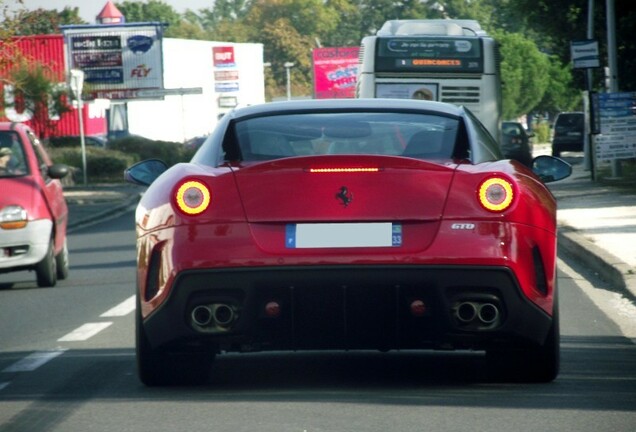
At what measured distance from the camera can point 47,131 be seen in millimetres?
69438

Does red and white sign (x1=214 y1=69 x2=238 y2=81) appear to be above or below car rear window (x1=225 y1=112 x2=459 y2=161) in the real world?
below

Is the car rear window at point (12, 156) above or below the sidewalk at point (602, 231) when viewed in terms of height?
above

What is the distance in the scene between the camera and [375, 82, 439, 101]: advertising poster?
28.5 metres

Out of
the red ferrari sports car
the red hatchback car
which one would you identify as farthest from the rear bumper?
the red hatchback car

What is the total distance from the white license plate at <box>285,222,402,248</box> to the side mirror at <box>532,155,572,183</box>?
2081mm

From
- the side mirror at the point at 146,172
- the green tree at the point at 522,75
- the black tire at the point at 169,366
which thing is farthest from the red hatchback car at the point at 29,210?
the green tree at the point at 522,75

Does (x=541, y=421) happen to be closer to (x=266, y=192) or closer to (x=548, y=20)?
(x=266, y=192)

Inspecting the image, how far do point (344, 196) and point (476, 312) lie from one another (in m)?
0.76

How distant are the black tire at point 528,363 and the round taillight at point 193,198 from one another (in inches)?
63.9

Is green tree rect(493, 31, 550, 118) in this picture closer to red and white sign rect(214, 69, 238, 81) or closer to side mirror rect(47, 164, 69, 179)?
red and white sign rect(214, 69, 238, 81)

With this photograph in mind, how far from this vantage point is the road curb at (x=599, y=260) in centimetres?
1390

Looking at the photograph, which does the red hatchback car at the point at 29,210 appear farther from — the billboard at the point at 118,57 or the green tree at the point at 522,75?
the green tree at the point at 522,75

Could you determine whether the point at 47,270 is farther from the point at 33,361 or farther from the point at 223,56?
the point at 223,56

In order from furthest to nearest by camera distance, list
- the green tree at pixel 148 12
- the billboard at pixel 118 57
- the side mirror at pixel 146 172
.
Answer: the green tree at pixel 148 12 < the billboard at pixel 118 57 < the side mirror at pixel 146 172
